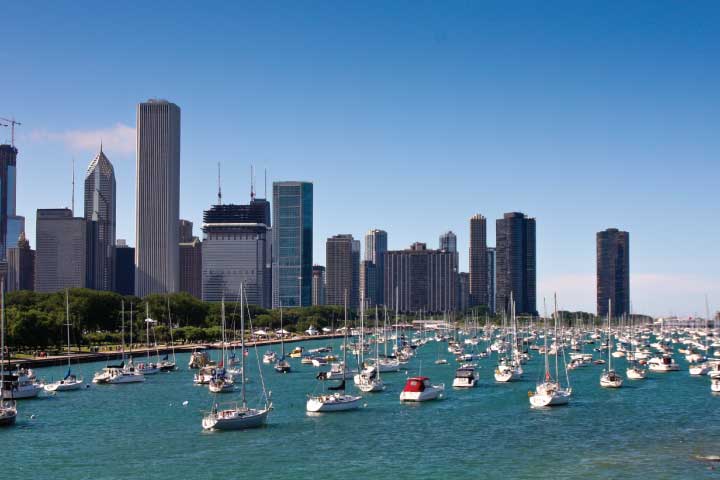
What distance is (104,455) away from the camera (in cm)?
7175

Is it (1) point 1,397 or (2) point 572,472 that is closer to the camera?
(2) point 572,472

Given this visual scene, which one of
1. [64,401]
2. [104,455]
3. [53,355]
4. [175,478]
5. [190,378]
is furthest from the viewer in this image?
[53,355]

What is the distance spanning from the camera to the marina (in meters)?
66.6

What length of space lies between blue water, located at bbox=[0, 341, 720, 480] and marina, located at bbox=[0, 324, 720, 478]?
0.14 metres

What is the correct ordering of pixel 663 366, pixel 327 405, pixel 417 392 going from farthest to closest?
pixel 663 366 < pixel 417 392 < pixel 327 405

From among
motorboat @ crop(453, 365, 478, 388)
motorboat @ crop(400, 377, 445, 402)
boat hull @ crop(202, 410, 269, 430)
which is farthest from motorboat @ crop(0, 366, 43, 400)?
motorboat @ crop(453, 365, 478, 388)

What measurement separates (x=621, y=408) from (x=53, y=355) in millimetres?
105426

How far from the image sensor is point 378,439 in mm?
78188

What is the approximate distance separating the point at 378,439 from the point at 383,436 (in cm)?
157

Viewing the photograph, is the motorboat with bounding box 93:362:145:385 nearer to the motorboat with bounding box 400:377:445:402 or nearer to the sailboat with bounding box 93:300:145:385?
the sailboat with bounding box 93:300:145:385

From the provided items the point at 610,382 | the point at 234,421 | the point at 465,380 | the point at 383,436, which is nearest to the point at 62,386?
the point at 234,421

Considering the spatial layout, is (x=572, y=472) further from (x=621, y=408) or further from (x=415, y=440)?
(x=621, y=408)

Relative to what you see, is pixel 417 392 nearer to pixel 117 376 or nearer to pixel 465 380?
pixel 465 380

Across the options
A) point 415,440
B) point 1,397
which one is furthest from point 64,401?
point 415,440
